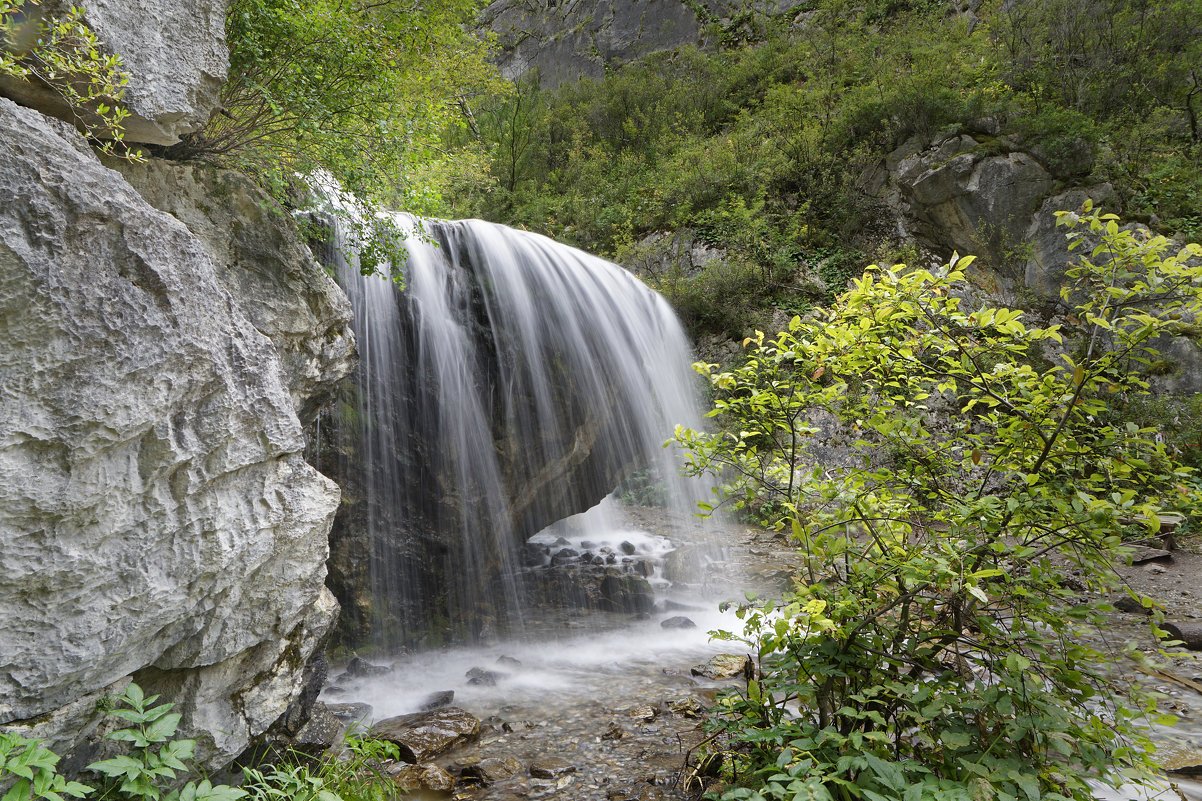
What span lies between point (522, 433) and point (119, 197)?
4.87 m

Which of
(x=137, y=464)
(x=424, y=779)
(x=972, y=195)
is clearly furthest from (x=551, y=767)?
(x=972, y=195)

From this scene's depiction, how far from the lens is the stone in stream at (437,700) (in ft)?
15.6

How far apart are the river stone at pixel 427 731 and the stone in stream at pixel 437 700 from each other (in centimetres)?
16

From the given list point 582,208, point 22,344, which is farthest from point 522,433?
point 582,208

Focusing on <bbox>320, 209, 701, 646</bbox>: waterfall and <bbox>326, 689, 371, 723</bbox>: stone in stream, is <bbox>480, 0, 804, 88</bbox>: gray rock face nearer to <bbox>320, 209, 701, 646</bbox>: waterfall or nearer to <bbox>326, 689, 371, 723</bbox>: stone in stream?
<bbox>320, 209, 701, 646</bbox>: waterfall

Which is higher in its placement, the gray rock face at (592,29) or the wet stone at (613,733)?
the gray rock face at (592,29)

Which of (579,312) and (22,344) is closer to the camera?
(22,344)

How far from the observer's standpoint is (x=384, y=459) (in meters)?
5.88

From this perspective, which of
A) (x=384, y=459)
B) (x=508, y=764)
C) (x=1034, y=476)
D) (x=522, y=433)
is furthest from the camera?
(x=522, y=433)

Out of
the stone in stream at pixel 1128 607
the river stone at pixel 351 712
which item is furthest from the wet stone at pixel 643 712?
the stone in stream at pixel 1128 607

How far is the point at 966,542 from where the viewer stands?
2.40 m

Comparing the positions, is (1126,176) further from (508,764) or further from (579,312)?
(508,764)

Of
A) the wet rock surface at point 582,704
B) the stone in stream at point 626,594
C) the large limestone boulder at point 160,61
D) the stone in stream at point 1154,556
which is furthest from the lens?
the stone in stream at point 1154,556

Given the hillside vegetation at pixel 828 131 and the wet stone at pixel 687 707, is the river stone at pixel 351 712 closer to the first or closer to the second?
the wet stone at pixel 687 707
